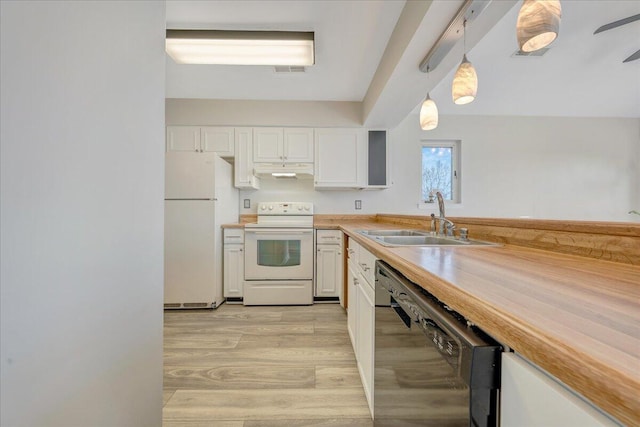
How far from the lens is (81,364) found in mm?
628

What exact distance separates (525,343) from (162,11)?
A: 141 cm

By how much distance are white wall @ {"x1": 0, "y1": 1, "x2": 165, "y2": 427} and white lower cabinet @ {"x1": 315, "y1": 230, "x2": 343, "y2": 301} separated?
6.92 feet

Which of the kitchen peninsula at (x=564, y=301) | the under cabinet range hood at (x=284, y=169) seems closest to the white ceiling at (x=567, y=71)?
the under cabinet range hood at (x=284, y=169)

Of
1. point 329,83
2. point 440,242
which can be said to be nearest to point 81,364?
point 440,242

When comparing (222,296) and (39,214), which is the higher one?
(39,214)

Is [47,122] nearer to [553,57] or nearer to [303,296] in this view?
[303,296]

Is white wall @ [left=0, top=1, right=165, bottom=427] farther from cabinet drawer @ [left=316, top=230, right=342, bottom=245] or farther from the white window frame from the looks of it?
the white window frame

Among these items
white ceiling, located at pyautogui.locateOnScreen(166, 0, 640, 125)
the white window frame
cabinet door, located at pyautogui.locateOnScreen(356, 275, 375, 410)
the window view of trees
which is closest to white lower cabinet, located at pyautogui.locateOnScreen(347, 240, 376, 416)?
cabinet door, located at pyautogui.locateOnScreen(356, 275, 375, 410)

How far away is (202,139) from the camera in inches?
126

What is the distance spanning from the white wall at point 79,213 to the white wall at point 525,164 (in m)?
3.10

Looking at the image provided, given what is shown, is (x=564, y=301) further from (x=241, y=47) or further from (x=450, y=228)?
(x=241, y=47)

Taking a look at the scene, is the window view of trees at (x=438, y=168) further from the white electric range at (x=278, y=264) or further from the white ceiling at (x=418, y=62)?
the white electric range at (x=278, y=264)

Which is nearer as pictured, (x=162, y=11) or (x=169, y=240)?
(x=162, y=11)

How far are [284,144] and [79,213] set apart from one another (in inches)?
108
